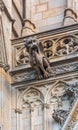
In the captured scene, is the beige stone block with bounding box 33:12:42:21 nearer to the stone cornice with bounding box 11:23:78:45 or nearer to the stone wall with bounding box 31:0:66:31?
the stone wall with bounding box 31:0:66:31

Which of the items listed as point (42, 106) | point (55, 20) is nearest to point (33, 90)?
point (42, 106)

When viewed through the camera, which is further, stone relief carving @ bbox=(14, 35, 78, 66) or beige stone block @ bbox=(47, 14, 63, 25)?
beige stone block @ bbox=(47, 14, 63, 25)

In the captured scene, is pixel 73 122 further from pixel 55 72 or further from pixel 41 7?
pixel 41 7

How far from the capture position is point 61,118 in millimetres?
9812

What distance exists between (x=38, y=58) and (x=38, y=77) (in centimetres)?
32

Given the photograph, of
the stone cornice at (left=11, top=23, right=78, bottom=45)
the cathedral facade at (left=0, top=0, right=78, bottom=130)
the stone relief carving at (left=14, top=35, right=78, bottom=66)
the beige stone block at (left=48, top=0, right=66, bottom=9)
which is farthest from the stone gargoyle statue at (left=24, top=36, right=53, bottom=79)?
the beige stone block at (left=48, top=0, right=66, bottom=9)

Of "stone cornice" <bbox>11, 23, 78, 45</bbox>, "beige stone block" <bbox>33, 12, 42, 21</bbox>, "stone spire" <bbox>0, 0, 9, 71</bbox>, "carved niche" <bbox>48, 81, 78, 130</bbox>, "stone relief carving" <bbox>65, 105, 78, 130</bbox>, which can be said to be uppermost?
"beige stone block" <bbox>33, 12, 42, 21</bbox>

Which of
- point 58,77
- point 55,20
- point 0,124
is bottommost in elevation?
point 0,124

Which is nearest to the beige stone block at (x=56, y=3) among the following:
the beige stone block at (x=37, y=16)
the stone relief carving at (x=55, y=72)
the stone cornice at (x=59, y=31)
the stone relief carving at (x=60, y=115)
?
the beige stone block at (x=37, y=16)

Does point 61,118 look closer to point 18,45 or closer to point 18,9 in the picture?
point 18,45

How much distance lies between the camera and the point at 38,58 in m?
10.1

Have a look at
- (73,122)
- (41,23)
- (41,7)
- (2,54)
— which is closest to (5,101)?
(2,54)

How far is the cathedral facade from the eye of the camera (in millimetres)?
9945

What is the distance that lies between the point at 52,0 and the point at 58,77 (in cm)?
191
